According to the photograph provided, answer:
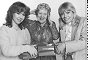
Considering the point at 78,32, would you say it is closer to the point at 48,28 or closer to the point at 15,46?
the point at 48,28

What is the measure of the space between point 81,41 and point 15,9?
528 millimetres

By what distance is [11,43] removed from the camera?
1331 millimetres

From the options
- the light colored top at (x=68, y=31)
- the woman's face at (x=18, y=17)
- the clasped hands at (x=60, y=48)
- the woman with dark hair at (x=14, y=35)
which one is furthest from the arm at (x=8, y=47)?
the light colored top at (x=68, y=31)

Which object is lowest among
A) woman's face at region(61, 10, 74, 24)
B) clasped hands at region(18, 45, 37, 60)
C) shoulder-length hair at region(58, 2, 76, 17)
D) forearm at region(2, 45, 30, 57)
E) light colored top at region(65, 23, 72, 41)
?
clasped hands at region(18, 45, 37, 60)

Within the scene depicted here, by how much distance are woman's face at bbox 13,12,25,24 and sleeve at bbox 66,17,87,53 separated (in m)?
0.38

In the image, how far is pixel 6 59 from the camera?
4.37 ft

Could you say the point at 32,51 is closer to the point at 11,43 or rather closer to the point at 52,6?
the point at 11,43

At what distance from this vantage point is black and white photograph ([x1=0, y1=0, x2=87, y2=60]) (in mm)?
1333

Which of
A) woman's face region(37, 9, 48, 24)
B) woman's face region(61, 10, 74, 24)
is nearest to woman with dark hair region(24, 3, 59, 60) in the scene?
woman's face region(37, 9, 48, 24)

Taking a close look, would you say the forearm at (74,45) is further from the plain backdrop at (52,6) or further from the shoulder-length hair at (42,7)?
the shoulder-length hair at (42,7)

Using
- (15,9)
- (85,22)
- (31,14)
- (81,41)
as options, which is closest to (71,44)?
(81,41)

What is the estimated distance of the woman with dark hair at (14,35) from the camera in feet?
4.30

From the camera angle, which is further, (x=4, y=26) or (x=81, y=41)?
(x=81, y=41)

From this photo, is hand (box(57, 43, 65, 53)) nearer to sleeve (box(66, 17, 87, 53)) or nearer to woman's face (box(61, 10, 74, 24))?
sleeve (box(66, 17, 87, 53))
